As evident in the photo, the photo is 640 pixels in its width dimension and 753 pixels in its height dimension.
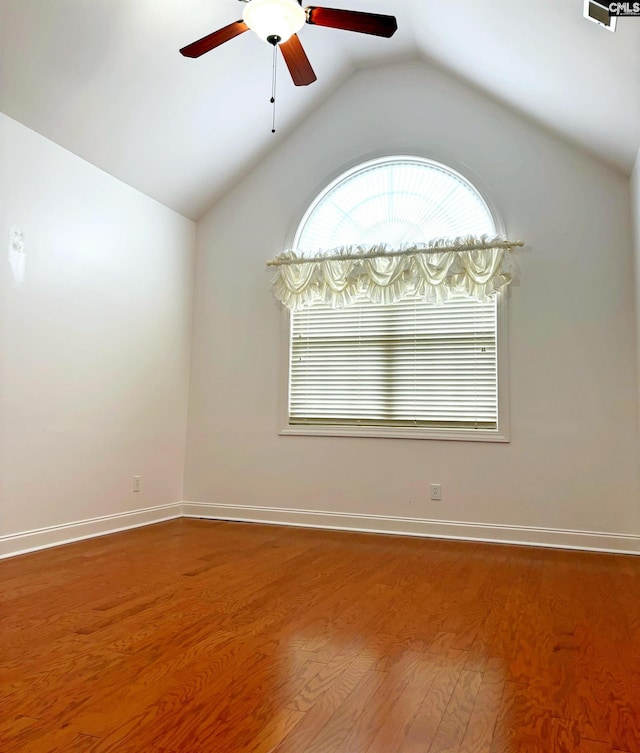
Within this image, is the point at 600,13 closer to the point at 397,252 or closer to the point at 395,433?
the point at 397,252

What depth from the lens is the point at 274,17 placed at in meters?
2.81

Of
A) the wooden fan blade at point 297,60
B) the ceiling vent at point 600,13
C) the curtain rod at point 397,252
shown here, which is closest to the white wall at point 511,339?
the curtain rod at point 397,252

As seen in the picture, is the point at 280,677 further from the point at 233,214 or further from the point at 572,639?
the point at 233,214

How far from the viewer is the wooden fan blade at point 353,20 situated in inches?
113

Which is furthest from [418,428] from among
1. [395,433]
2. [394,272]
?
[394,272]

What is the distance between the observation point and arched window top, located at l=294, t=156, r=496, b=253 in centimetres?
473

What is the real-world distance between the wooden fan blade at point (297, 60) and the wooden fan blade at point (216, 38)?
8.8 inches

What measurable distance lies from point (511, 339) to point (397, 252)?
113 centimetres

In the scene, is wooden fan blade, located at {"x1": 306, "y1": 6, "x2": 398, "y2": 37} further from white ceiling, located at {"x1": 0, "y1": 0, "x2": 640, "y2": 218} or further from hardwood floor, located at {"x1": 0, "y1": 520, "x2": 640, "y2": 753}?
hardwood floor, located at {"x1": 0, "y1": 520, "x2": 640, "y2": 753}

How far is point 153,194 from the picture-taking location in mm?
4848

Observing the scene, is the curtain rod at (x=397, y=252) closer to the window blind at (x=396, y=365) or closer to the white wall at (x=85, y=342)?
the window blind at (x=396, y=365)

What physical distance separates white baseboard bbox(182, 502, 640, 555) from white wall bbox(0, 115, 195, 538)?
1.99 feet

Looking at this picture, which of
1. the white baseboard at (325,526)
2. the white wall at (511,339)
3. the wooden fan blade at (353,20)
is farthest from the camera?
the white wall at (511,339)

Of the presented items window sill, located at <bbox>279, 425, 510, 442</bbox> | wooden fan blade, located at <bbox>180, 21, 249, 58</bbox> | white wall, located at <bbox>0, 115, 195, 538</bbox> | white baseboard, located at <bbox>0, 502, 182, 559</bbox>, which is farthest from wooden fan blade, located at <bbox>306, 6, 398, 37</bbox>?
white baseboard, located at <bbox>0, 502, 182, 559</bbox>
